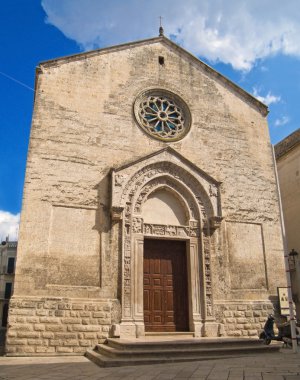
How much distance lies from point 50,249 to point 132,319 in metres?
3.15

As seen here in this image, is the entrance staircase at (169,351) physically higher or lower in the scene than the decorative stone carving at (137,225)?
lower

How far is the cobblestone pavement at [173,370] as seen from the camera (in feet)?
21.0

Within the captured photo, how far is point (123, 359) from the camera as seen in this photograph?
821cm

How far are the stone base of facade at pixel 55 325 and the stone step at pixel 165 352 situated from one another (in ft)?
2.94

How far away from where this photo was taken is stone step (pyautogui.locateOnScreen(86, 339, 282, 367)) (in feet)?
27.1

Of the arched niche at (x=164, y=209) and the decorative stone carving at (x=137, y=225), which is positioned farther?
the arched niche at (x=164, y=209)

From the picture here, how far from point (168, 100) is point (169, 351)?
915cm

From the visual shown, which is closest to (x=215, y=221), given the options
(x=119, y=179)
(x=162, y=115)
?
(x=119, y=179)

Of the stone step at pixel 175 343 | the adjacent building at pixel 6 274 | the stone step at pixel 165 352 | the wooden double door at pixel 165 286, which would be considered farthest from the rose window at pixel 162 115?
the adjacent building at pixel 6 274

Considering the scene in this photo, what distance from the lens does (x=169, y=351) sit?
8617 mm

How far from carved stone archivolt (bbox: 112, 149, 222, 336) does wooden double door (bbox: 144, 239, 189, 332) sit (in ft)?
1.32

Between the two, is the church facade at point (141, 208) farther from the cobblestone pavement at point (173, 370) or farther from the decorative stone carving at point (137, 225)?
the cobblestone pavement at point (173, 370)

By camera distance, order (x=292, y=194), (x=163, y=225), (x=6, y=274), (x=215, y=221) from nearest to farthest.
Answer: (x=163, y=225) < (x=215, y=221) < (x=292, y=194) < (x=6, y=274)

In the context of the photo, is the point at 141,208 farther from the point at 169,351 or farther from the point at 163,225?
the point at 169,351
